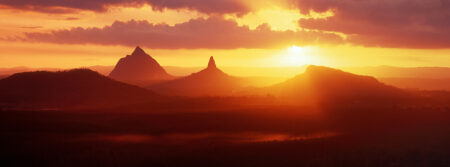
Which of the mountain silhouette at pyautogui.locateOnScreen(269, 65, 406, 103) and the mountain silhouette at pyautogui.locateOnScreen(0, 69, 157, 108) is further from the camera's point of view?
the mountain silhouette at pyautogui.locateOnScreen(269, 65, 406, 103)

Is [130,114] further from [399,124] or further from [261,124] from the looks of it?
[399,124]

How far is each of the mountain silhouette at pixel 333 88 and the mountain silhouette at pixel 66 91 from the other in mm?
39272

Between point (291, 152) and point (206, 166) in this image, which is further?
point (291, 152)

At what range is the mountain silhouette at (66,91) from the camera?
101 metres

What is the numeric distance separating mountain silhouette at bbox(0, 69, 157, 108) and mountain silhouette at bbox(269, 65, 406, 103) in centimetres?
3927

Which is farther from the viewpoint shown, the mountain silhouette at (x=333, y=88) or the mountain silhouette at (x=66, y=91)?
the mountain silhouette at (x=333, y=88)

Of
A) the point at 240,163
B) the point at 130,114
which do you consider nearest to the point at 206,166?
the point at 240,163

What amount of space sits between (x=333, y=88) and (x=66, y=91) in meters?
66.2

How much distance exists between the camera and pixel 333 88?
5202 inches

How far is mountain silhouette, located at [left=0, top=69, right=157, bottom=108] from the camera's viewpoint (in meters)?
101

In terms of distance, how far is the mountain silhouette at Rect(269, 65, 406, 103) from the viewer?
395 feet

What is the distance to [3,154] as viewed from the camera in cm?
4216

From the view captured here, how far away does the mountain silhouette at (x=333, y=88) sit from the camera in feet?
395

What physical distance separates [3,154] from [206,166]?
17370mm
